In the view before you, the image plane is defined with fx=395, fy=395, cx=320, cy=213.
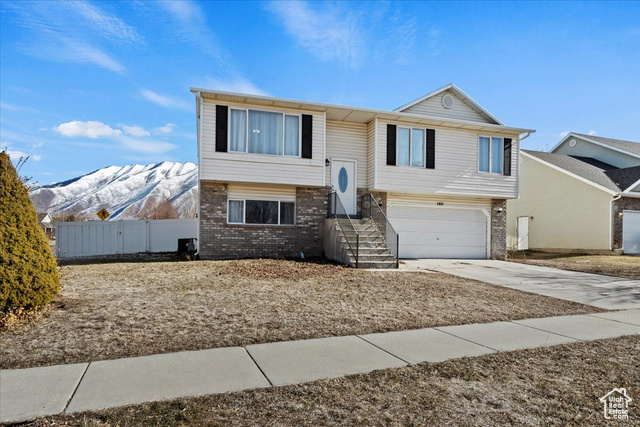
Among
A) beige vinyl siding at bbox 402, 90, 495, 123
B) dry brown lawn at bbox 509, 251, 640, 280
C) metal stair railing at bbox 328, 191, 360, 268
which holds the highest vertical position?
beige vinyl siding at bbox 402, 90, 495, 123

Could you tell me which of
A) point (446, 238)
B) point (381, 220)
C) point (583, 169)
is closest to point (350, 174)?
point (381, 220)

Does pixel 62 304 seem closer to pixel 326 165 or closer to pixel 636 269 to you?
pixel 326 165

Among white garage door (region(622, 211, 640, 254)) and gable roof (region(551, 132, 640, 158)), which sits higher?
gable roof (region(551, 132, 640, 158))

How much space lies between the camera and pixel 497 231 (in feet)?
57.0

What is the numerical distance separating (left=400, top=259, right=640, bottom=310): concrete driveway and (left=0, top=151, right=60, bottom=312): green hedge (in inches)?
372

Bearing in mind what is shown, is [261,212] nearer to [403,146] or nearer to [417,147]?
[403,146]

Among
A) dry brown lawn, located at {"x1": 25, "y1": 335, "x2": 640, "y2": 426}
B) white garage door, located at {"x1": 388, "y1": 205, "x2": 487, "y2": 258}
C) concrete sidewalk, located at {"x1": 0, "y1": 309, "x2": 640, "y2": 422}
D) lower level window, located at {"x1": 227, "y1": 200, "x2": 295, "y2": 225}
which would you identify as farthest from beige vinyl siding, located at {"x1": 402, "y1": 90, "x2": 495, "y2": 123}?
dry brown lawn, located at {"x1": 25, "y1": 335, "x2": 640, "y2": 426}

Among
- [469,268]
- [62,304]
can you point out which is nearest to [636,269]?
[469,268]

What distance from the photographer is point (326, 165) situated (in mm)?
15109

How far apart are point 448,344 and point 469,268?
30.2ft

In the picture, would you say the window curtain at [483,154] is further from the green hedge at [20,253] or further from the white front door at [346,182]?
the green hedge at [20,253]

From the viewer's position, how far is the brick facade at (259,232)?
13.7m

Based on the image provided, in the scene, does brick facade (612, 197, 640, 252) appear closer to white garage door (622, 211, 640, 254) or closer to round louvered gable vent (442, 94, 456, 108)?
white garage door (622, 211, 640, 254)

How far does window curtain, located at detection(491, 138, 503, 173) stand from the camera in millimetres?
16562
